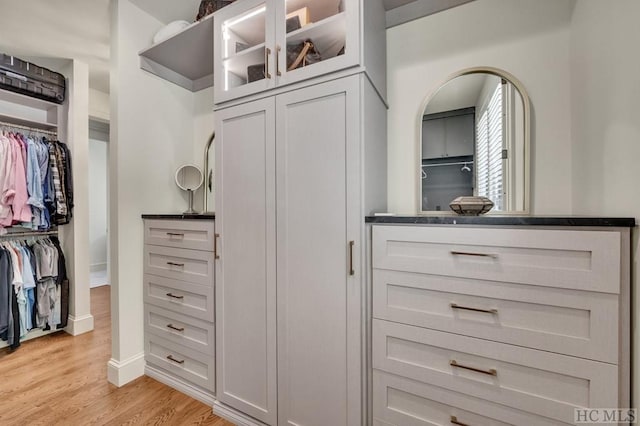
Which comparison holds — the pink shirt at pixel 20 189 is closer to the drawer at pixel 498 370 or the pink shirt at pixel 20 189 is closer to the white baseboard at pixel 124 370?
the white baseboard at pixel 124 370

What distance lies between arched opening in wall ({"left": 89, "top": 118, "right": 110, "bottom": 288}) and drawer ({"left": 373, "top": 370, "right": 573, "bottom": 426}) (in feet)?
16.5

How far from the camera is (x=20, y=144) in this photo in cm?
246

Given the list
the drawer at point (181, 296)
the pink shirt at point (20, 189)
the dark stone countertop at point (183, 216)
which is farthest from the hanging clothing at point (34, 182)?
the drawer at point (181, 296)

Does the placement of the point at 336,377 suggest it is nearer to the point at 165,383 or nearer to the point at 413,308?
the point at 413,308

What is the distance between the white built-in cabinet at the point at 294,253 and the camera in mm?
1266

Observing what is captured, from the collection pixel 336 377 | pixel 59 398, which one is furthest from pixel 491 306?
pixel 59 398

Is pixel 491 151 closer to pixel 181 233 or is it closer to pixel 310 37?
pixel 310 37

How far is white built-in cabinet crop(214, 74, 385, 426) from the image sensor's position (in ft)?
4.15

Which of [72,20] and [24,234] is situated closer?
[72,20]

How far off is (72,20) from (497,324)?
11.2ft

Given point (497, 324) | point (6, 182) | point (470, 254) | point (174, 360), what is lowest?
point (174, 360)

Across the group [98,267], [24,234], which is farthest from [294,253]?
[98,267]

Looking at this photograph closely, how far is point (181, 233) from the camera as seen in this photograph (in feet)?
6.08

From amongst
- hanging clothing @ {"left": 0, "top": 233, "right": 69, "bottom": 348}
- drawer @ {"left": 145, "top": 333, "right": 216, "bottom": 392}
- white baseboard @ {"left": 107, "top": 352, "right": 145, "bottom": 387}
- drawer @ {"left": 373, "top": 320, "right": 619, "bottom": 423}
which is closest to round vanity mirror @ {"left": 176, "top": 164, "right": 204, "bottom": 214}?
drawer @ {"left": 145, "top": 333, "right": 216, "bottom": 392}
